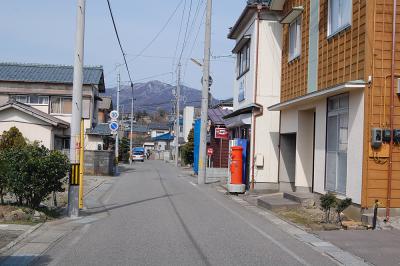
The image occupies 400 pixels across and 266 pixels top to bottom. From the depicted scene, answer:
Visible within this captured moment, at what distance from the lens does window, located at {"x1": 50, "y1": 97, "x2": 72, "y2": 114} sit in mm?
38594

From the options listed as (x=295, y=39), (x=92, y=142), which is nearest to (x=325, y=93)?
(x=295, y=39)

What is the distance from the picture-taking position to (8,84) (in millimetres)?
38875

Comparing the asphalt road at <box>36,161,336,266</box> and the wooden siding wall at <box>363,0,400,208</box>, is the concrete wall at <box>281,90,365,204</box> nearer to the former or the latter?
the wooden siding wall at <box>363,0,400,208</box>

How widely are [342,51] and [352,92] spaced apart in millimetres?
1323

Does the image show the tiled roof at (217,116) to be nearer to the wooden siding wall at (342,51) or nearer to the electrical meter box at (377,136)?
the wooden siding wall at (342,51)

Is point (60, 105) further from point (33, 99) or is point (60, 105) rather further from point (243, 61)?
point (243, 61)

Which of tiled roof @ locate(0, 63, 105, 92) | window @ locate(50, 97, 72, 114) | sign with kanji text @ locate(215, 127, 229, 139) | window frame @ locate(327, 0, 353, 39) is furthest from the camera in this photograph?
tiled roof @ locate(0, 63, 105, 92)

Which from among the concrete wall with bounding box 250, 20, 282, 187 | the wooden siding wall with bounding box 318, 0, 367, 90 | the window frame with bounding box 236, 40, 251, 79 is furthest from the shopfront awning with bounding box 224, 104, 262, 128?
the wooden siding wall with bounding box 318, 0, 367, 90

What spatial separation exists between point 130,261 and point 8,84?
3357 centimetres

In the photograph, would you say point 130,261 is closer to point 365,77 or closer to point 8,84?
point 365,77

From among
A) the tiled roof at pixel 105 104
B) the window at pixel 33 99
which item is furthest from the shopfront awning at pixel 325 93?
the tiled roof at pixel 105 104

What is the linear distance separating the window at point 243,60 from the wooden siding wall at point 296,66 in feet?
11.1

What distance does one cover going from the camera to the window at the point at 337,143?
1448 centimetres

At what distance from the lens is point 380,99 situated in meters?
12.7
